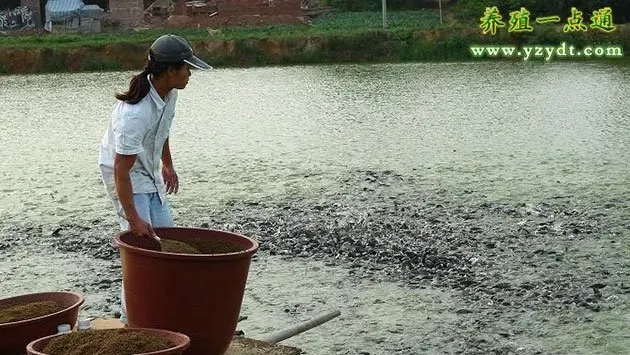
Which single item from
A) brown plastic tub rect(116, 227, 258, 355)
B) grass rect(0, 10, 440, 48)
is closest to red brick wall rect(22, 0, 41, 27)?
grass rect(0, 10, 440, 48)

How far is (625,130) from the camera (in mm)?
10828

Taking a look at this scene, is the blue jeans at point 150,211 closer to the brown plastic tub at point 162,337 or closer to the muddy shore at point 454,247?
the brown plastic tub at point 162,337

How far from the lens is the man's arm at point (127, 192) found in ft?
11.6

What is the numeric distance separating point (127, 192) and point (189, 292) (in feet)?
1.50

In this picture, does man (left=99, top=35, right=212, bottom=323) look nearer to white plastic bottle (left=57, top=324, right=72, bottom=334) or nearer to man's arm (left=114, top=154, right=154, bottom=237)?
man's arm (left=114, top=154, right=154, bottom=237)

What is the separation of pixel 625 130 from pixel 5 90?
1242 cm

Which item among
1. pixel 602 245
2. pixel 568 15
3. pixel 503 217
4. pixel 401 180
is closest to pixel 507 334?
pixel 602 245

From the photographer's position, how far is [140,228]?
3537 millimetres

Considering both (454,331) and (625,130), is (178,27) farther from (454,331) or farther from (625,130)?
(454,331)

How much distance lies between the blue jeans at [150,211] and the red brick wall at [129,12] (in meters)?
33.2

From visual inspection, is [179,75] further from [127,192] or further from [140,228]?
[140,228]

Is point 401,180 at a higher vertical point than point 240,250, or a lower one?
lower

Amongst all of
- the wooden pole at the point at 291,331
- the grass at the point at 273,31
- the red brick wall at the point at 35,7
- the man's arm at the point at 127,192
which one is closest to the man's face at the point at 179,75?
the man's arm at the point at 127,192

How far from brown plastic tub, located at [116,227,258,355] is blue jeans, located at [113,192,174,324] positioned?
315mm
